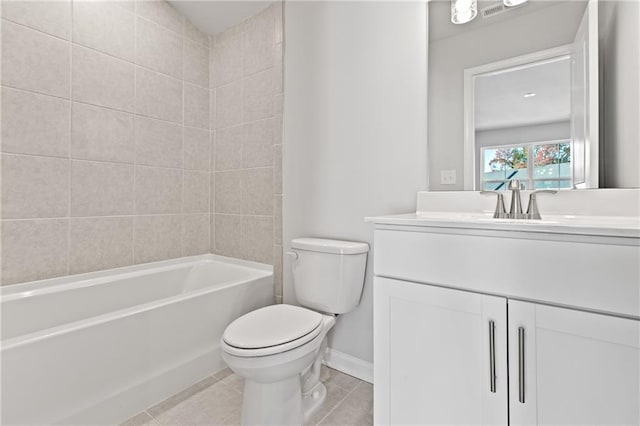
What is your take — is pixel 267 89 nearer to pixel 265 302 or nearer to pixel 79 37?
pixel 79 37

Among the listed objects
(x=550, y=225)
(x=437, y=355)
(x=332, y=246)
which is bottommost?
(x=437, y=355)

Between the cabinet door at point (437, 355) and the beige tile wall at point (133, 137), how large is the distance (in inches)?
41.7

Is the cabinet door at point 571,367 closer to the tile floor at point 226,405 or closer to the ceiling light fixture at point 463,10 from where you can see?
the tile floor at point 226,405

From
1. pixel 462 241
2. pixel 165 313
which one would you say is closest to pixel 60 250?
pixel 165 313

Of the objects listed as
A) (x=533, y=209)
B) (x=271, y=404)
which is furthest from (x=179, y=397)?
(x=533, y=209)

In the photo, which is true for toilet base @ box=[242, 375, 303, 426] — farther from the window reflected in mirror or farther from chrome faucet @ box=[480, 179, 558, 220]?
the window reflected in mirror

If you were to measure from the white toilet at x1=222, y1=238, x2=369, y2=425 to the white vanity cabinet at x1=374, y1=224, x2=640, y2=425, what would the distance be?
34cm

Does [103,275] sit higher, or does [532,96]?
[532,96]

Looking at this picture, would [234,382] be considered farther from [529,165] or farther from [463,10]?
[463,10]

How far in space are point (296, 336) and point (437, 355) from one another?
518 mm

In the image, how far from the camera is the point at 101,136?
1.82 m

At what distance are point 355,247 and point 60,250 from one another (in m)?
1.60

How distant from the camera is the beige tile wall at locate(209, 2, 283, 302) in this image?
1.98 meters

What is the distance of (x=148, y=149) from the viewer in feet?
6.69
